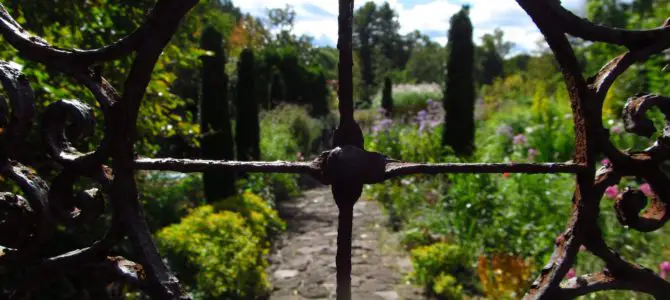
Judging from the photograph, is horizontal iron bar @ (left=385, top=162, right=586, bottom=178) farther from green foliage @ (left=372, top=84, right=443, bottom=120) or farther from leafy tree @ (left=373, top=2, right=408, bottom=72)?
leafy tree @ (left=373, top=2, right=408, bottom=72)

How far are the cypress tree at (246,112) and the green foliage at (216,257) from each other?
445cm

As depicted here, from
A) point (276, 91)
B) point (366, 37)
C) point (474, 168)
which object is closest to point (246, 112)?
point (276, 91)

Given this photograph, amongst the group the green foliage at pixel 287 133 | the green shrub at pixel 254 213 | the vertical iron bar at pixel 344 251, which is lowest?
the green shrub at pixel 254 213

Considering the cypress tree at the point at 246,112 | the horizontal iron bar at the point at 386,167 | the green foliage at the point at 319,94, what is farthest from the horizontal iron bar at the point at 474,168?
the green foliage at the point at 319,94

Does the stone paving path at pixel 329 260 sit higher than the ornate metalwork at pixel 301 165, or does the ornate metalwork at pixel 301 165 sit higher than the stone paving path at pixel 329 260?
the ornate metalwork at pixel 301 165

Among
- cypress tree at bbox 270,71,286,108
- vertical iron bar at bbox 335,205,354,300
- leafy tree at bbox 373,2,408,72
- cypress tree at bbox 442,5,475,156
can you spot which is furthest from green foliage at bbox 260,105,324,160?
leafy tree at bbox 373,2,408,72

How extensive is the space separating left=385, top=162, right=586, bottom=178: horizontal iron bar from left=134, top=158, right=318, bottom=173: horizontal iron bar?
15cm

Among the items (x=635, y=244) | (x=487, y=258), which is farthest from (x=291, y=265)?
(x=635, y=244)

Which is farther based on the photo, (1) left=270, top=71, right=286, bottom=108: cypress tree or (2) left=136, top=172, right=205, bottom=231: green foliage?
(1) left=270, top=71, right=286, bottom=108: cypress tree

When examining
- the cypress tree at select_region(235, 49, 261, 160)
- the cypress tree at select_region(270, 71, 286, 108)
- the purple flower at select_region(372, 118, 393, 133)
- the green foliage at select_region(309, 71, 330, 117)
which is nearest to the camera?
the purple flower at select_region(372, 118, 393, 133)

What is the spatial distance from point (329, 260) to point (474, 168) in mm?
5209

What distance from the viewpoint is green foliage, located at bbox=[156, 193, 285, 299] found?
15.0ft

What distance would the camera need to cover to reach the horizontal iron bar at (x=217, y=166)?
871 mm

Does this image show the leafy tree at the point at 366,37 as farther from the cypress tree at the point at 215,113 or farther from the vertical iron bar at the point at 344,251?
the vertical iron bar at the point at 344,251
